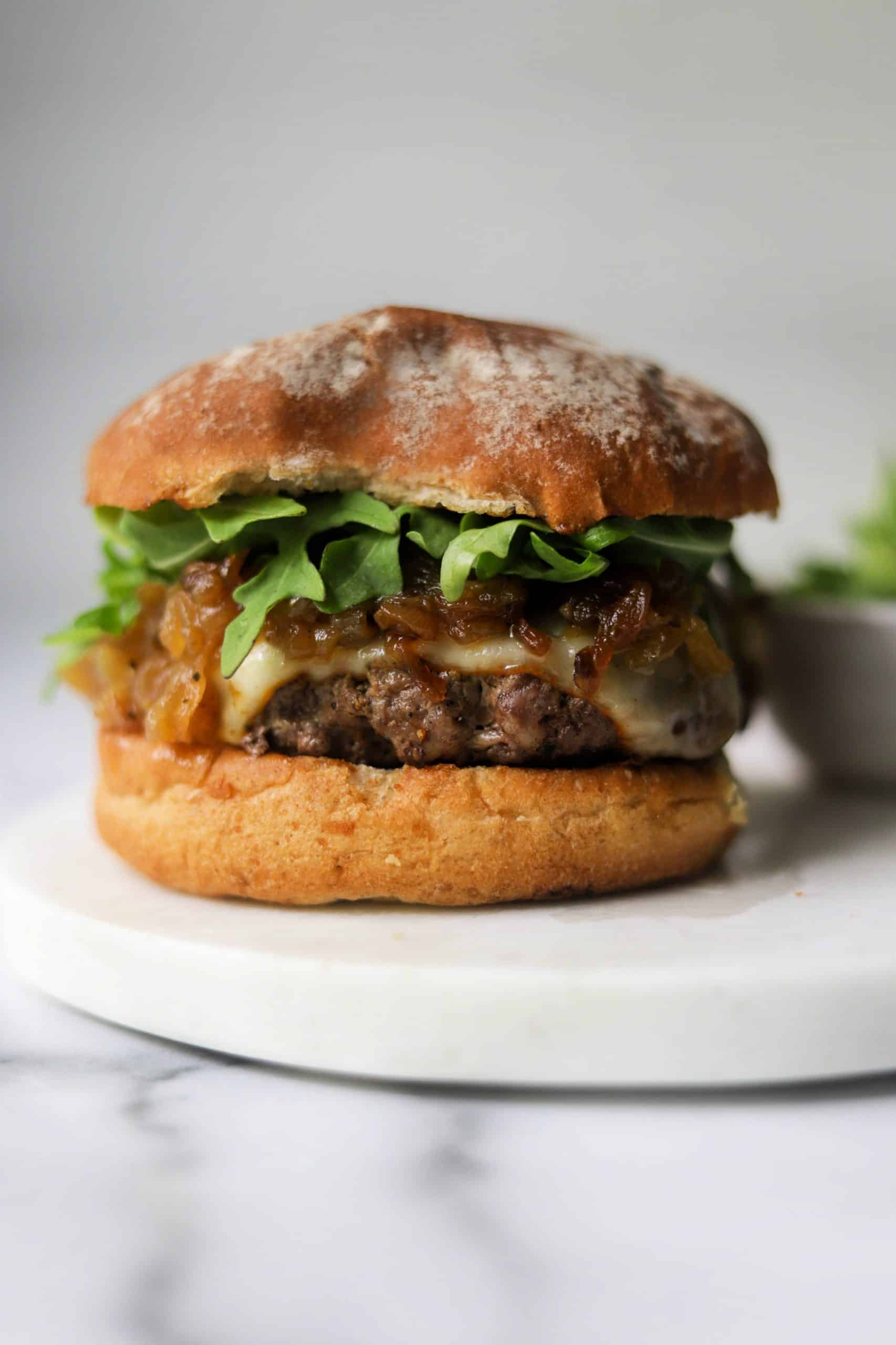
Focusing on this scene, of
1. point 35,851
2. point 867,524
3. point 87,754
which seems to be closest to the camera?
point 35,851

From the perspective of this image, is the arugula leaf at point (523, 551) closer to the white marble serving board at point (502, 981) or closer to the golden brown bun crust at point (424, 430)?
the golden brown bun crust at point (424, 430)

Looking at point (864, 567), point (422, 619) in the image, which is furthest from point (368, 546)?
point (864, 567)

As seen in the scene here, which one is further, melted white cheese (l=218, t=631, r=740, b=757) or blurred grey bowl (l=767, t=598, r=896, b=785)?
blurred grey bowl (l=767, t=598, r=896, b=785)

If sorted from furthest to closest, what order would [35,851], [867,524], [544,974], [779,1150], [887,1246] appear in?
[867,524]
[35,851]
[544,974]
[779,1150]
[887,1246]

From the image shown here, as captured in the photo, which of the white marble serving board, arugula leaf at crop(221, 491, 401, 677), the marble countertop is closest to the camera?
the marble countertop

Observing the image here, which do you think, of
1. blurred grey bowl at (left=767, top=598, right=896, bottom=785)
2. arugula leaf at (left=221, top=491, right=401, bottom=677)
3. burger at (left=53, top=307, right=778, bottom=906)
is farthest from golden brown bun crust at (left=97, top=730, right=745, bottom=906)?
blurred grey bowl at (left=767, top=598, right=896, bottom=785)

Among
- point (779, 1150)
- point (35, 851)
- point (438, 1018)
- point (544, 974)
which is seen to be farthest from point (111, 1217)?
point (35, 851)

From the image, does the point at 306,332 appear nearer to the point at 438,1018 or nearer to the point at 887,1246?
the point at 438,1018

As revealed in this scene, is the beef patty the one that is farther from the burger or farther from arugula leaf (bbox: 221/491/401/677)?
arugula leaf (bbox: 221/491/401/677)
